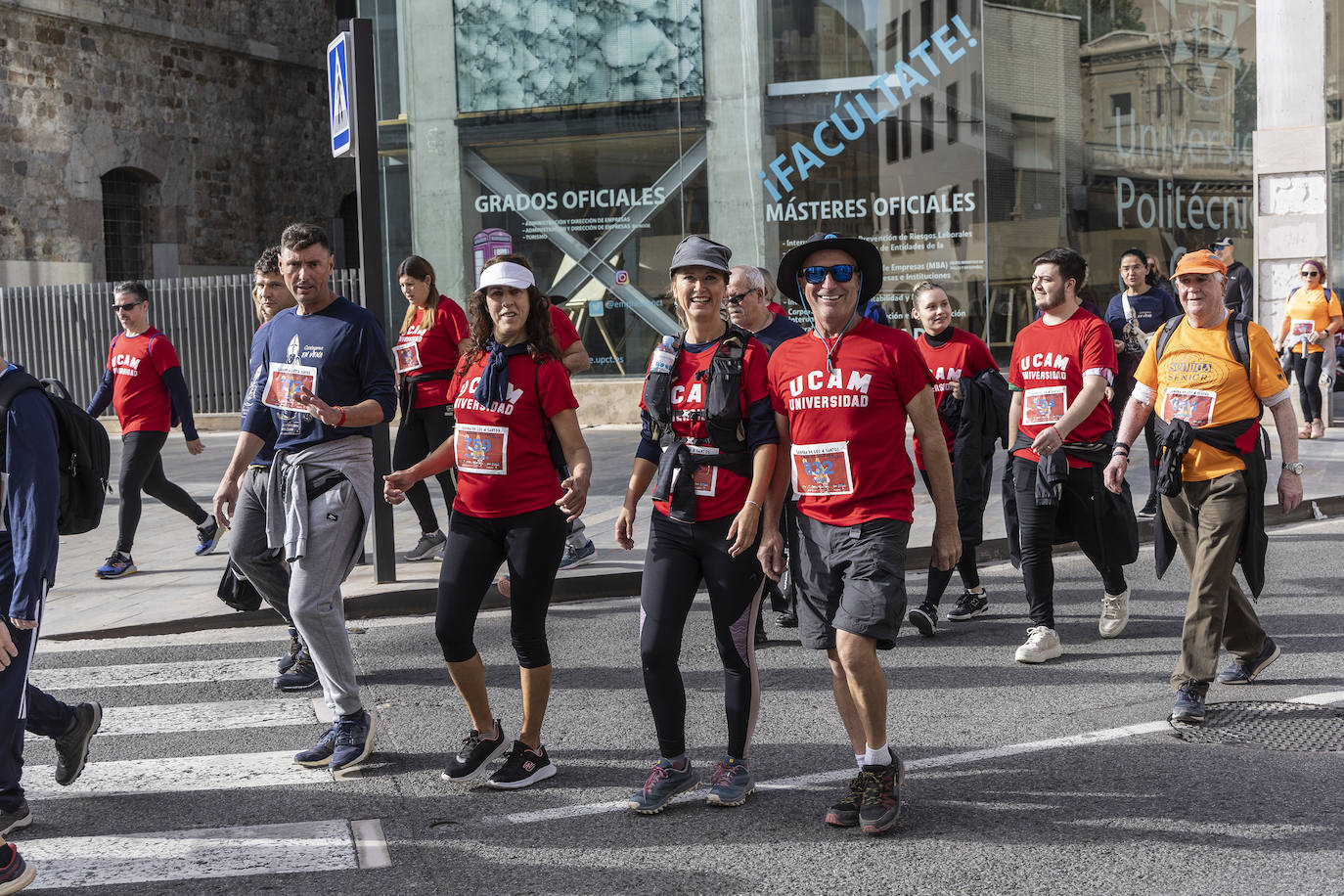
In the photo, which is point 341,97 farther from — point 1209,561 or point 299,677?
point 1209,561

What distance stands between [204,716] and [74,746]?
3.84 ft

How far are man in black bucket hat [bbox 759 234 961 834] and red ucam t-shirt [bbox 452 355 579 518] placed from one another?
0.85m

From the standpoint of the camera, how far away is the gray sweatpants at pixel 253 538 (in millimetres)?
5680

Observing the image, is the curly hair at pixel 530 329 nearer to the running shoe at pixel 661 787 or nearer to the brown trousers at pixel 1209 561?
the running shoe at pixel 661 787

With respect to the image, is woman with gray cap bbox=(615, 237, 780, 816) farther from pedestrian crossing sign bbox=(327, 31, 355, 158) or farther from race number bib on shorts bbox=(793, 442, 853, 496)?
pedestrian crossing sign bbox=(327, 31, 355, 158)

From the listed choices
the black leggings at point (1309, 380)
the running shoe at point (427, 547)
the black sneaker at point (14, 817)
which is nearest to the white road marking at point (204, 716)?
the black sneaker at point (14, 817)

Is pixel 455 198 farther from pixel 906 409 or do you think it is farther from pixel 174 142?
pixel 906 409

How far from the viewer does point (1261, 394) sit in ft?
18.1

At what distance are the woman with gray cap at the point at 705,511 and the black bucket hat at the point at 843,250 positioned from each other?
0.22 meters

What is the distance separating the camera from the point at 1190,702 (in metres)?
5.36

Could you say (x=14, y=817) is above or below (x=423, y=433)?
below

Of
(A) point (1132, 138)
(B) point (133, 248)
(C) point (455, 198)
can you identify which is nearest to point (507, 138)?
(C) point (455, 198)

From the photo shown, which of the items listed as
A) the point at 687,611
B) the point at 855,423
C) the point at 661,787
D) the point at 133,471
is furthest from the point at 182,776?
the point at 133,471

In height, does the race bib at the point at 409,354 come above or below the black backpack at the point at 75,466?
above
